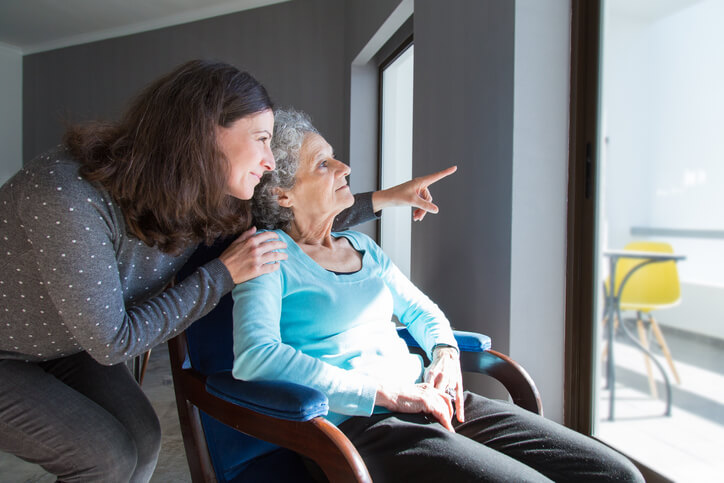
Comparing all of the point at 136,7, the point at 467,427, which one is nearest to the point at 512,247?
the point at 467,427

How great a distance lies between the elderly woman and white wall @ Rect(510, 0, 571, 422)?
34 cm

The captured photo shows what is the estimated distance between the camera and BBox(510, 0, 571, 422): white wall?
1580 mm

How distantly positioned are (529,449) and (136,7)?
17.1ft

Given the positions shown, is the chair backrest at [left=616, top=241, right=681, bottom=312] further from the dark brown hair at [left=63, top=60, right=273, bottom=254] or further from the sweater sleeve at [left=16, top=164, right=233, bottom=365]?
the sweater sleeve at [left=16, top=164, right=233, bottom=365]

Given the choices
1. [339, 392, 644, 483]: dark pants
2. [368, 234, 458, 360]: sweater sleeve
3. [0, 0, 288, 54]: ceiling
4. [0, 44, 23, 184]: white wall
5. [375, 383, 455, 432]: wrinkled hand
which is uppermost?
[0, 0, 288, 54]: ceiling

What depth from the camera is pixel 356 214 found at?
1.72m

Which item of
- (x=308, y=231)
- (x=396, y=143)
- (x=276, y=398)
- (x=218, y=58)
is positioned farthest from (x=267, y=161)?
(x=218, y=58)

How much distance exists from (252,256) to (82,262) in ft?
1.20

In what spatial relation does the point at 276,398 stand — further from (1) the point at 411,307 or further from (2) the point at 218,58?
(2) the point at 218,58

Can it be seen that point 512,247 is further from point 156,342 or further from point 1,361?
point 1,361

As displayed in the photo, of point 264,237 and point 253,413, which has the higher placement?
point 264,237

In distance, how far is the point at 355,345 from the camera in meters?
1.30

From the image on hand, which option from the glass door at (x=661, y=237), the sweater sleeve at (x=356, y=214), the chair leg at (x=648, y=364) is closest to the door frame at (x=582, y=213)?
the glass door at (x=661, y=237)

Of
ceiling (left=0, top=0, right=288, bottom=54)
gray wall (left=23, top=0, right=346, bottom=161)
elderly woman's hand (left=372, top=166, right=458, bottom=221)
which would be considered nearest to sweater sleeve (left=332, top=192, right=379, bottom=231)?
elderly woman's hand (left=372, top=166, right=458, bottom=221)
